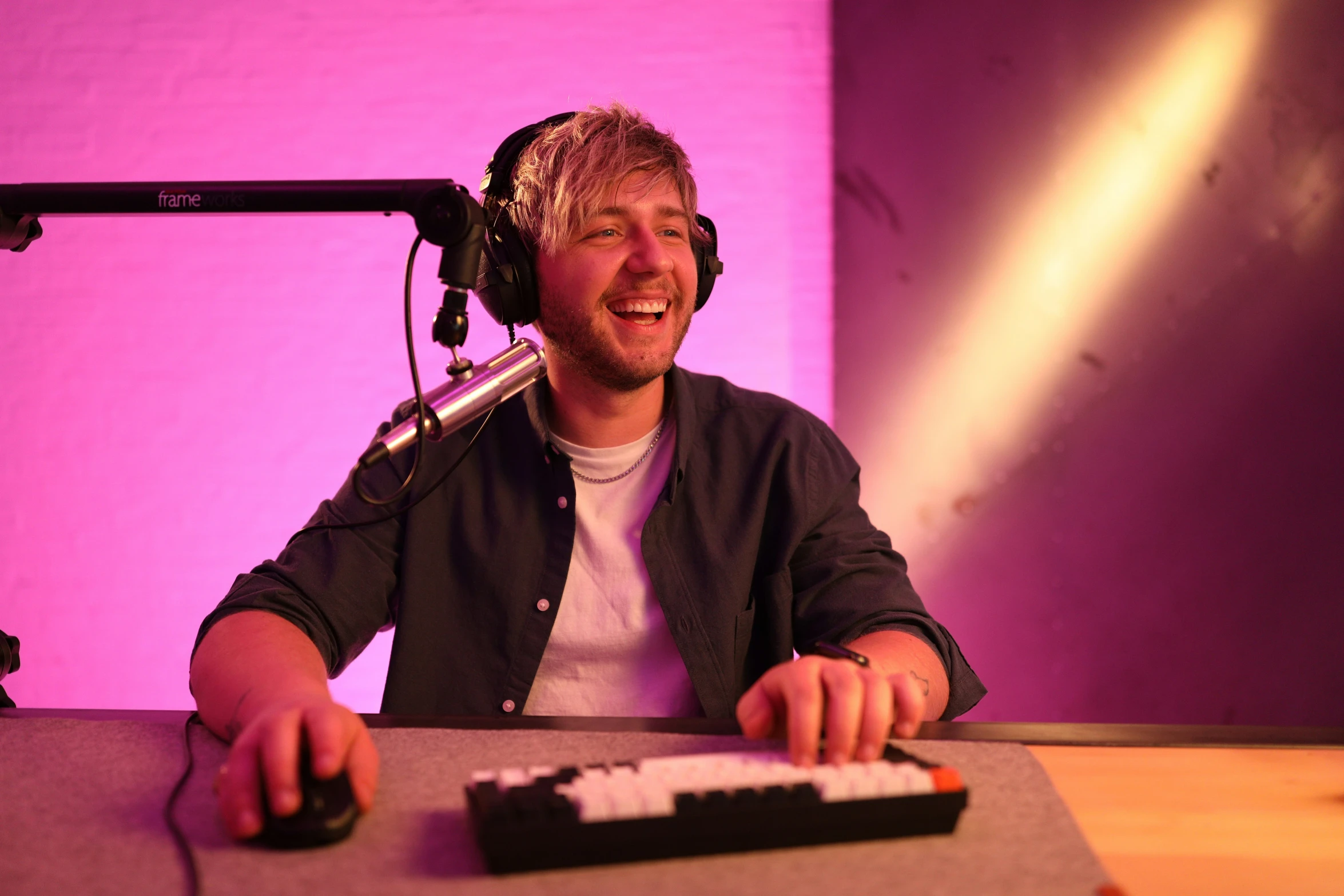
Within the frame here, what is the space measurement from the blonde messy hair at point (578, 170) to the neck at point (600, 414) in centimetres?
19

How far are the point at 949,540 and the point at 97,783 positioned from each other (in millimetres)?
1758

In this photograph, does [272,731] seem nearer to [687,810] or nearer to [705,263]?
[687,810]

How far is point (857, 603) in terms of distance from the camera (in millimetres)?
1117

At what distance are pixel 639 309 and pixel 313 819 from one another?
0.86 metres

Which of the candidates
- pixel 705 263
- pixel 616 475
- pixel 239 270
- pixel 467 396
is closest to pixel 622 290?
pixel 705 263

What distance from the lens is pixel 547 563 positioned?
1215 millimetres

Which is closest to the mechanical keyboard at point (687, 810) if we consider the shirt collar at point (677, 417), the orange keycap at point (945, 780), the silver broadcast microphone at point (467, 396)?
the orange keycap at point (945, 780)

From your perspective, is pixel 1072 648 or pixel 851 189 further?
pixel 851 189

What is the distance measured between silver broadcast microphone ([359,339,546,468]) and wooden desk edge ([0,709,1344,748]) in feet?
0.78

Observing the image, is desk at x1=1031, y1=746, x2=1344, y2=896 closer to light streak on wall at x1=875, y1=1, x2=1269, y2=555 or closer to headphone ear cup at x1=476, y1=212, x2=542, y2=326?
headphone ear cup at x1=476, y1=212, x2=542, y2=326

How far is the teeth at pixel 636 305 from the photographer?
1306 millimetres

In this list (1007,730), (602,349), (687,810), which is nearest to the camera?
(687,810)

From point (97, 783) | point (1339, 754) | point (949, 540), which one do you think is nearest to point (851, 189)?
point (949, 540)

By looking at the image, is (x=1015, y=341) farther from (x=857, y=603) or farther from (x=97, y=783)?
(x=97, y=783)
